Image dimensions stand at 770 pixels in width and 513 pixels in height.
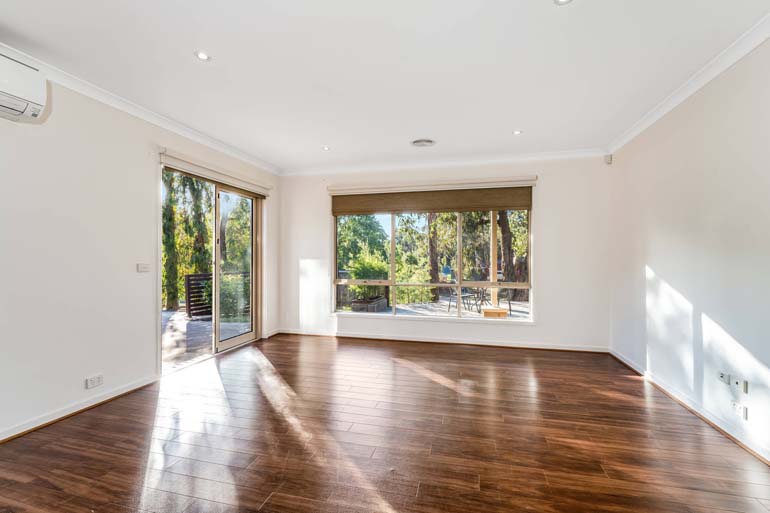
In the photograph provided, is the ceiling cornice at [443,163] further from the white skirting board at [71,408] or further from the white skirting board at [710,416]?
the white skirting board at [71,408]

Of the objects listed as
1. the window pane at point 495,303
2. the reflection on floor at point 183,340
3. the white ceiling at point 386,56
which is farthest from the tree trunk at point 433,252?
the reflection on floor at point 183,340

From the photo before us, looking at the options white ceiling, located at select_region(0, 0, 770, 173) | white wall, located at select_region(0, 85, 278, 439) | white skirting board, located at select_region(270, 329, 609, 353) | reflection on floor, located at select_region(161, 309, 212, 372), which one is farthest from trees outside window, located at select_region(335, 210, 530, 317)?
white wall, located at select_region(0, 85, 278, 439)

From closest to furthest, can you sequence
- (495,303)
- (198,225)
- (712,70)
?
(712,70) → (495,303) → (198,225)

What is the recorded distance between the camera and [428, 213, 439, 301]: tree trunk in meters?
5.38

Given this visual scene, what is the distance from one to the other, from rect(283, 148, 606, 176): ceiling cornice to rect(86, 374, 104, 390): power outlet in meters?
3.76

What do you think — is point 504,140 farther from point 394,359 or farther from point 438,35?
point 394,359

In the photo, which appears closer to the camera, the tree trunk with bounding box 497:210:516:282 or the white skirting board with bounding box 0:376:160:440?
the white skirting board with bounding box 0:376:160:440

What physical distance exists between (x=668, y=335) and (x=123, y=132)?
5431 mm

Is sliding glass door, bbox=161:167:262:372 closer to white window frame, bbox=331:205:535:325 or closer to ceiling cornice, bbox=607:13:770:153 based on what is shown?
white window frame, bbox=331:205:535:325

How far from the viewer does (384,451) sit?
2275 mm

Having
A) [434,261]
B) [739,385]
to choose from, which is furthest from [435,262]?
[739,385]

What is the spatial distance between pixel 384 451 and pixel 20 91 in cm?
340

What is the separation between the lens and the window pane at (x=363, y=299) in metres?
5.57

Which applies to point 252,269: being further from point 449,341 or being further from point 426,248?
point 449,341
